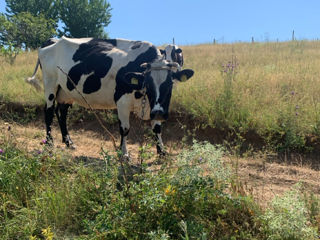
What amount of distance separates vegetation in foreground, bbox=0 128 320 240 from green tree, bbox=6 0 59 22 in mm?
38684

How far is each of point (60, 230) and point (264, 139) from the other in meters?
3.92

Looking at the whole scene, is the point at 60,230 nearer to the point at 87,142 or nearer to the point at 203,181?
the point at 203,181

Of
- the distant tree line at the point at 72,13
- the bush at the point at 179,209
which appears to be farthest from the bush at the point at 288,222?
the distant tree line at the point at 72,13

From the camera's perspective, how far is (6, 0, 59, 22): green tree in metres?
37.0

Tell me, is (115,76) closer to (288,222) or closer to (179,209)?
(179,209)

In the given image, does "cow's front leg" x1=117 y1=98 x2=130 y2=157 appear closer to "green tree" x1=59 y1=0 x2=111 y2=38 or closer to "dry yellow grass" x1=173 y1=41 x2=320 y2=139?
"dry yellow grass" x1=173 y1=41 x2=320 y2=139

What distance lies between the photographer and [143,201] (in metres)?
2.49

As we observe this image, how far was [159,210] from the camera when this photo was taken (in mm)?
2658

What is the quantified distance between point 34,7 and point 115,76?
3773 cm

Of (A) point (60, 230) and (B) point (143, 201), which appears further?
(A) point (60, 230)

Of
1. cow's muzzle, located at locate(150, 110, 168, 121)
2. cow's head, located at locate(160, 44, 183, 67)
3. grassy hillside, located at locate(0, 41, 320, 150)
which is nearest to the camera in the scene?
cow's muzzle, located at locate(150, 110, 168, 121)

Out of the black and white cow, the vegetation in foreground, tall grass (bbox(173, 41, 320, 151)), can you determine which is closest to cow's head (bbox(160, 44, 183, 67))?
the black and white cow

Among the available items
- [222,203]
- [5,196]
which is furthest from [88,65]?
[222,203]

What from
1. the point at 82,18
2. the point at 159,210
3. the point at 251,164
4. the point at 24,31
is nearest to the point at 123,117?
the point at 251,164
